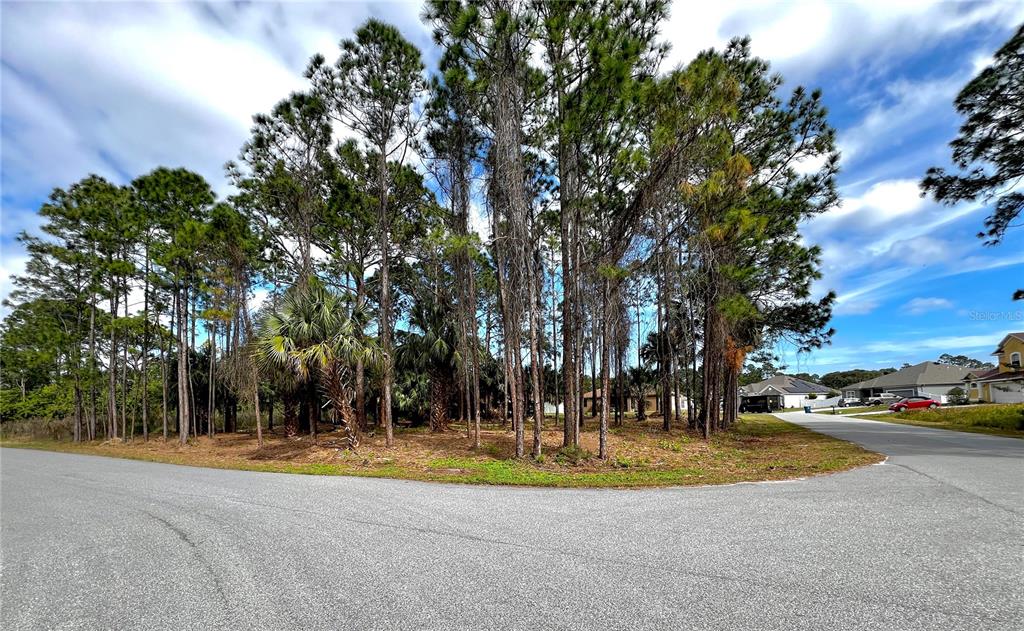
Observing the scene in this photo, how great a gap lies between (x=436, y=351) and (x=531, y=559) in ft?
48.5

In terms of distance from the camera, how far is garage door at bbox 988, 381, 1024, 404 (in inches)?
1344

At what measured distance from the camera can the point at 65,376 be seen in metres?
25.4

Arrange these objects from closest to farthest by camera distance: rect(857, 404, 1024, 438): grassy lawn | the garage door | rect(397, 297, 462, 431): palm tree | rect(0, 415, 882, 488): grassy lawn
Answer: rect(0, 415, 882, 488): grassy lawn
rect(857, 404, 1024, 438): grassy lawn
rect(397, 297, 462, 431): palm tree
the garage door

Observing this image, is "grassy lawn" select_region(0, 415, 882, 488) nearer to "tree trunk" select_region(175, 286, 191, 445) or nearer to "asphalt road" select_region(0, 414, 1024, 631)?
"tree trunk" select_region(175, 286, 191, 445)

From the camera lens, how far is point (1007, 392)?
1407 inches

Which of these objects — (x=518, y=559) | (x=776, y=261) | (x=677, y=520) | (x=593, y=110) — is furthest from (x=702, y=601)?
(x=776, y=261)

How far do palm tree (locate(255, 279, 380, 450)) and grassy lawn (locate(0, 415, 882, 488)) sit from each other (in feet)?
6.89

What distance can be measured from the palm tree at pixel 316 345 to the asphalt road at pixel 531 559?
653cm

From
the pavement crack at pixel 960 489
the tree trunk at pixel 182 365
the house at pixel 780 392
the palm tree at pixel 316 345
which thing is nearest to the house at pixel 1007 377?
the house at pixel 780 392

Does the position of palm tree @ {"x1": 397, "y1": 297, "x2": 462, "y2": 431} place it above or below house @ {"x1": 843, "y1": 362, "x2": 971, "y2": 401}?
above

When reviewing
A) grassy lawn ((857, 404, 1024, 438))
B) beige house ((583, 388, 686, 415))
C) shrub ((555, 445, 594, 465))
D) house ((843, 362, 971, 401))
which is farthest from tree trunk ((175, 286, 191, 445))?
house ((843, 362, 971, 401))

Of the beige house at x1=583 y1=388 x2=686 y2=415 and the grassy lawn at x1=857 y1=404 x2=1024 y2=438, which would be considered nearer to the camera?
the grassy lawn at x1=857 y1=404 x2=1024 y2=438

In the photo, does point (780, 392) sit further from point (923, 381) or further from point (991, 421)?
point (991, 421)

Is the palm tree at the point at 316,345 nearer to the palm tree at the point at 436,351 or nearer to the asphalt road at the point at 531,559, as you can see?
the palm tree at the point at 436,351
